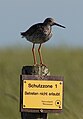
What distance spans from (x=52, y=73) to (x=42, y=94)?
8.37m

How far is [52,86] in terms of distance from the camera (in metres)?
5.60

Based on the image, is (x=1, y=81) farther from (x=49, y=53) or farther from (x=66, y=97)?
(x=49, y=53)

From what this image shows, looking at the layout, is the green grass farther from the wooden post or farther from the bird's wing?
the wooden post

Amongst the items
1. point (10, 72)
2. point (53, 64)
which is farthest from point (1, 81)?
point (53, 64)

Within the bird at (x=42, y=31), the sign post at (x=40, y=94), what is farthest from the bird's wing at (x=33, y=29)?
the sign post at (x=40, y=94)

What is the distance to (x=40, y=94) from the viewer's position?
219 inches

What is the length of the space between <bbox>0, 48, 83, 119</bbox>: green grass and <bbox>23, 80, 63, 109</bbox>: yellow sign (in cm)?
111

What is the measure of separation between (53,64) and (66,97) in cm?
458

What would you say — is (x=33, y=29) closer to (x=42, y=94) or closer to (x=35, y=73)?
(x=35, y=73)

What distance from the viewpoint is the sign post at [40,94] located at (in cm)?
556

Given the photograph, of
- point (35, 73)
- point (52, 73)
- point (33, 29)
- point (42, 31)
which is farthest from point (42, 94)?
point (52, 73)

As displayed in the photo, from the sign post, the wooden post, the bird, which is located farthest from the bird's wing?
the sign post

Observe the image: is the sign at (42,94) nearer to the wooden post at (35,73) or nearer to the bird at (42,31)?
the wooden post at (35,73)

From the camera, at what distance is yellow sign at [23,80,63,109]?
556 centimetres
